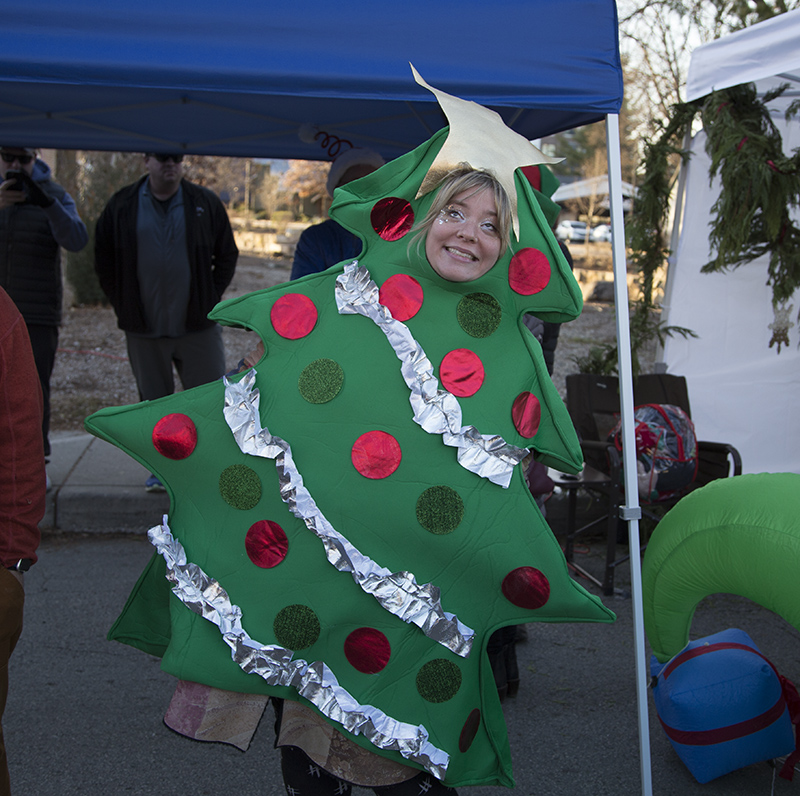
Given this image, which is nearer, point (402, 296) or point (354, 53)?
point (402, 296)

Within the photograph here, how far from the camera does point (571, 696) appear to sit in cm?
282

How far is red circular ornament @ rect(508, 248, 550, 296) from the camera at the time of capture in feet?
5.49

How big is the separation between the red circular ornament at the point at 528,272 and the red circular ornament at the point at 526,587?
58 cm

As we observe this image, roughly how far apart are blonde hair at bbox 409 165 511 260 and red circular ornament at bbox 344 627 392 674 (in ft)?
2.55

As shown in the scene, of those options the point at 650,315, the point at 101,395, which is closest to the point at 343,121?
the point at 650,315

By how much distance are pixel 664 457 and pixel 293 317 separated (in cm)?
236

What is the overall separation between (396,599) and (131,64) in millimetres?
1392

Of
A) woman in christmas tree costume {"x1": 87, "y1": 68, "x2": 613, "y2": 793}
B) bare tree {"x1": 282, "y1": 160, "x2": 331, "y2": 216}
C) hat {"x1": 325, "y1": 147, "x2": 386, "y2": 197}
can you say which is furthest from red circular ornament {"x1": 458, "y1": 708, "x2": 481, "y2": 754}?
bare tree {"x1": 282, "y1": 160, "x2": 331, "y2": 216}

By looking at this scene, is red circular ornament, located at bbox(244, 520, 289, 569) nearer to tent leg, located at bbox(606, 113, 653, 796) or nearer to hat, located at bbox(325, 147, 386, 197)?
tent leg, located at bbox(606, 113, 653, 796)

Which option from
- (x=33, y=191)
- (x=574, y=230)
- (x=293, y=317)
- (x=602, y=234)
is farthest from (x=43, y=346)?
(x=574, y=230)

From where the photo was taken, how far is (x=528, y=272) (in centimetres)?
168

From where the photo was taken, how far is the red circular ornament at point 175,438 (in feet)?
5.33

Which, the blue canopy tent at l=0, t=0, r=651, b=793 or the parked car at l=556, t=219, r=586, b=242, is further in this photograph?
the parked car at l=556, t=219, r=586, b=242

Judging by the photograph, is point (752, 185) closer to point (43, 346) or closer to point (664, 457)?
point (664, 457)
